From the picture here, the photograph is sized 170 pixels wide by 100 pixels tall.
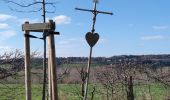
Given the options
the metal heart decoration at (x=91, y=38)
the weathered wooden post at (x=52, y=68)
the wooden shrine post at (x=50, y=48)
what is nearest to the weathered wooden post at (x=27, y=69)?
the wooden shrine post at (x=50, y=48)

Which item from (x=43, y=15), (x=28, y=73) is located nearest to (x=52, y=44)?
(x=28, y=73)

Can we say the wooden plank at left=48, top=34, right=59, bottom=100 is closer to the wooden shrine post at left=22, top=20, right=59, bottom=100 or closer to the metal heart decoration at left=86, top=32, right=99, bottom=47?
the wooden shrine post at left=22, top=20, right=59, bottom=100

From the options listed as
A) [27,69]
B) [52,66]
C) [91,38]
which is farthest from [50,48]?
[91,38]

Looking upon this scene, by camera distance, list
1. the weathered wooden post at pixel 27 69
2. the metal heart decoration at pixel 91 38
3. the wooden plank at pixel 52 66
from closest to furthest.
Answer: the wooden plank at pixel 52 66 → the weathered wooden post at pixel 27 69 → the metal heart decoration at pixel 91 38

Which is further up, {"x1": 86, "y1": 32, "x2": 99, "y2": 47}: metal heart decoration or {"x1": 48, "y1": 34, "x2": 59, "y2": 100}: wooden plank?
{"x1": 86, "y1": 32, "x2": 99, "y2": 47}: metal heart decoration

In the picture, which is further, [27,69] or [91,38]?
[91,38]

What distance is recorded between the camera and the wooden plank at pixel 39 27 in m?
6.33

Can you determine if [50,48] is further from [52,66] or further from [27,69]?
[27,69]

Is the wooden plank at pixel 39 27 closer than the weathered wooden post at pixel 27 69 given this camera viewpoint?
Yes

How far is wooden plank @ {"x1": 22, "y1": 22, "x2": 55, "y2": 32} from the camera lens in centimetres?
633

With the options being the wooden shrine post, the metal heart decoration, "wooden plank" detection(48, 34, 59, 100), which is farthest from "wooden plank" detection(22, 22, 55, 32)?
the metal heart decoration

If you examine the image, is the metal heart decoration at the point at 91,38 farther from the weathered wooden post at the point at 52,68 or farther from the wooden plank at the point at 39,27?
the weathered wooden post at the point at 52,68

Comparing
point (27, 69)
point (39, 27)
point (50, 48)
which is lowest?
point (27, 69)

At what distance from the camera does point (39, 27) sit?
644cm
